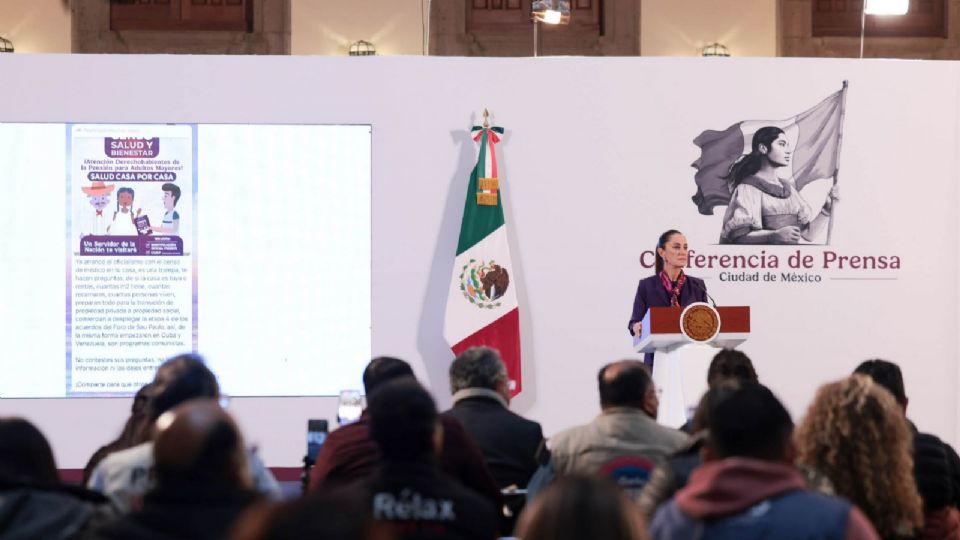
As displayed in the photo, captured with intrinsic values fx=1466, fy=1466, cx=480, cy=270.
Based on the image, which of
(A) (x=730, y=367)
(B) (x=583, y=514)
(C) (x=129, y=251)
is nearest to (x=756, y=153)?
(C) (x=129, y=251)

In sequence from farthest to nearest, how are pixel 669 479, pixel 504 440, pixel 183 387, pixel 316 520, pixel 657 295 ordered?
pixel 657 295 < pixel 504 440 < pixel 183 387 < pixel 669 479 < pixel 316 520

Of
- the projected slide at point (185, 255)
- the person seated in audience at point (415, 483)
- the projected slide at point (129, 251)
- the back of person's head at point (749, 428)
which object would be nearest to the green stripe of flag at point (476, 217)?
the projected slide at point (185, 255)

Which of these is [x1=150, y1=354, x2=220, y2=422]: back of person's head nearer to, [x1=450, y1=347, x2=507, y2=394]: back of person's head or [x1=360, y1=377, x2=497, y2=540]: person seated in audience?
[x1=360, y1=377, x2=497, y2=540]: person seated in audience

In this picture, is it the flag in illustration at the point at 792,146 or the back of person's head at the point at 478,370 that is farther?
the flag in illustration at the point at 792,146

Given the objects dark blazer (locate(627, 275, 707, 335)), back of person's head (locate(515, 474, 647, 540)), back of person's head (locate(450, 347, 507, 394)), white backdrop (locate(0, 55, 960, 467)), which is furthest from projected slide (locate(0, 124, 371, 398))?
back of person's head (locate(515, 474, 647, 540))

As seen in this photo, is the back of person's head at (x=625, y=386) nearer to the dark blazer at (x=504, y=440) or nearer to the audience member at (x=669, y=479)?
the dark blazer at (x=504, y=440)

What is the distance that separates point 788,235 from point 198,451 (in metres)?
7.18

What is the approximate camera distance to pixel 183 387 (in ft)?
12.5

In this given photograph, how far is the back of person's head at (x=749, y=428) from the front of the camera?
2797mm

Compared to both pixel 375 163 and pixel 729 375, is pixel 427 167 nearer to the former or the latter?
pixel 375 163

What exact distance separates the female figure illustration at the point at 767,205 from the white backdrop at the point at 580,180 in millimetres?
92

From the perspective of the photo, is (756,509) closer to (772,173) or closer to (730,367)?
(730,367)

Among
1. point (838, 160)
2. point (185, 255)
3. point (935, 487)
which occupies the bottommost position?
point (935, 487)

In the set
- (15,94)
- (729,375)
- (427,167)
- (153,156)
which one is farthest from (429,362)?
(729,375)
